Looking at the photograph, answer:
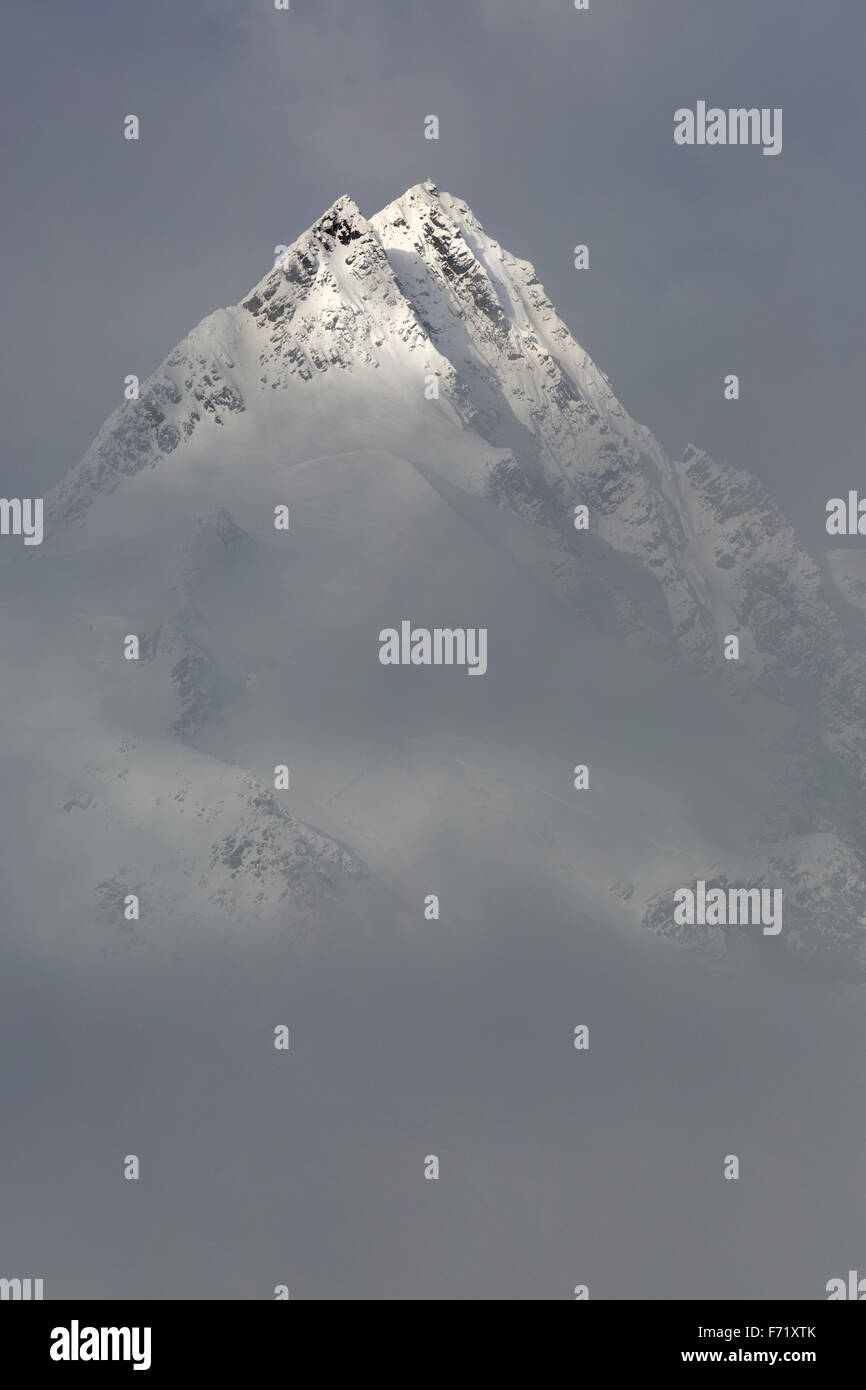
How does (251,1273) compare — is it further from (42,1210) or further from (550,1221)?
(550,1221)

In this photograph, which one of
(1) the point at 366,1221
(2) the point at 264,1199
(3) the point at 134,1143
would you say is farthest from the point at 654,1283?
(3) the point at 134,1143

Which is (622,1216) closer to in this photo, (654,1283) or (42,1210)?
(654,1283)

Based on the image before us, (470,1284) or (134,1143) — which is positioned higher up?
(134,1143)

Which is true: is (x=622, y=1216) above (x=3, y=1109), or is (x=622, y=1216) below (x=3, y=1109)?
below
